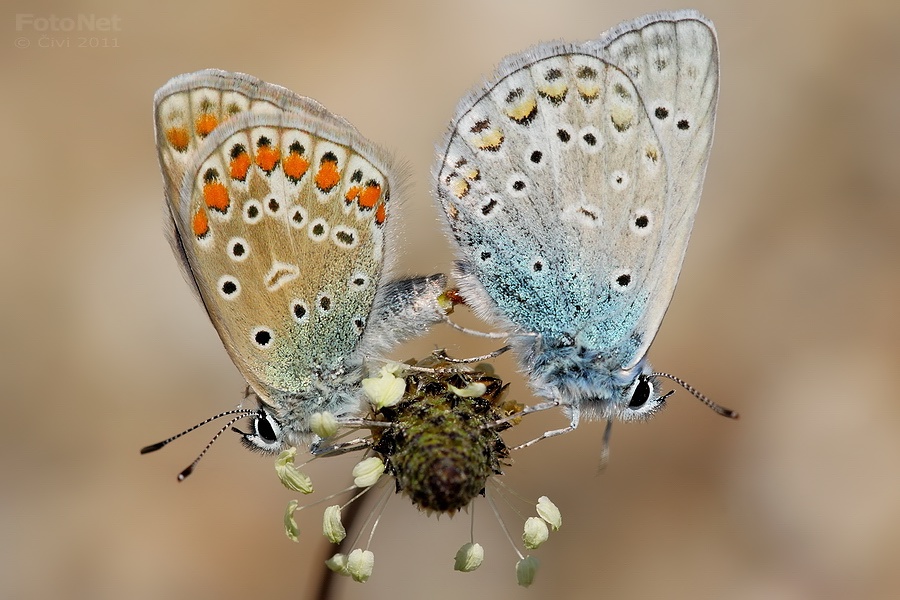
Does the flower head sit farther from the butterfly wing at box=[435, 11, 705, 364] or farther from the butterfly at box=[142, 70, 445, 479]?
the butterfly wing at box=[435, 11, 705, 364]

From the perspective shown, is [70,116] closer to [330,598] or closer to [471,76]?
[471,76]

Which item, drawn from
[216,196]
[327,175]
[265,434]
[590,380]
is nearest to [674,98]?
[590,380]

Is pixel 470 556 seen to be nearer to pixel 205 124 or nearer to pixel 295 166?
pixel 295 166

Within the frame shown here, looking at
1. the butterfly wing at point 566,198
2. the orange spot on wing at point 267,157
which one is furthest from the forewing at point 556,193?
the orange spot on wing at point 267,157

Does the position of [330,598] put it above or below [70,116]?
below

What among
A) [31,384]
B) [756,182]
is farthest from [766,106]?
[31,384]
